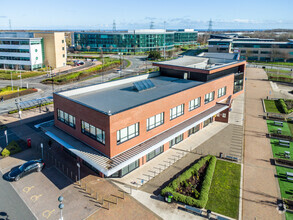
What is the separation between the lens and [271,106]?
182 ft

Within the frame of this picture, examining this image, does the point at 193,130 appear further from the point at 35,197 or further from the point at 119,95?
the point at 35,197

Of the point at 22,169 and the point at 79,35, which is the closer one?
the point at 22,169

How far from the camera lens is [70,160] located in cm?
3117

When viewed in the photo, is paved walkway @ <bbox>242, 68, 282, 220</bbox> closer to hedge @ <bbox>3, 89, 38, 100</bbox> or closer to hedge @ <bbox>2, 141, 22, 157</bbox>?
hedge @ <bbox>2, 141, 22, 157</bbox>

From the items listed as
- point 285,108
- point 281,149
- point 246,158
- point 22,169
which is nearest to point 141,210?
point 22,169

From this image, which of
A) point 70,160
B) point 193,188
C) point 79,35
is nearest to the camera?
point 193,188

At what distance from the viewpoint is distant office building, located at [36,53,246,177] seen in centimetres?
2598

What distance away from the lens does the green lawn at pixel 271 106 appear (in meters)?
52.6

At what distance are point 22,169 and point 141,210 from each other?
48.5ft

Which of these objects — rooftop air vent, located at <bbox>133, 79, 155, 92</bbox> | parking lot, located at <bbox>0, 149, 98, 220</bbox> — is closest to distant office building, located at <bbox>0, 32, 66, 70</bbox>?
rooftop air vent, located at <bbox>133, 79, 155, 92</bbox>

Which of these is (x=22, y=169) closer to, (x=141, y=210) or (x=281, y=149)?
(x=141, y=210)

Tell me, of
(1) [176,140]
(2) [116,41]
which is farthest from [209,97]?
(2) [116,41]

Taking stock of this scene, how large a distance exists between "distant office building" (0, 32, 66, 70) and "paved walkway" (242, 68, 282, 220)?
74.8m

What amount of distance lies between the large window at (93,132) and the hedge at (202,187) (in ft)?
28.3
